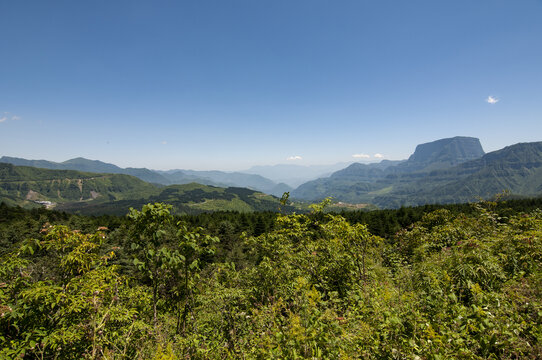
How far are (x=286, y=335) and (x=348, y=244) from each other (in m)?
4.97

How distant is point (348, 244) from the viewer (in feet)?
25.3

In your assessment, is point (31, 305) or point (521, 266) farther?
point (521, 266)

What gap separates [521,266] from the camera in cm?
661

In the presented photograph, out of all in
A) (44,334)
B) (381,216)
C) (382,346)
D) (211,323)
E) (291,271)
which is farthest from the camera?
(381,216)

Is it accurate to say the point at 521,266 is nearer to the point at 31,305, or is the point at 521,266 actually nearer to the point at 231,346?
the point at 231,346

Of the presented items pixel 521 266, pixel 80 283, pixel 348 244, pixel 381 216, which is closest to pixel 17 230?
pixel 80 283

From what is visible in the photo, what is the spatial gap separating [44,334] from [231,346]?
353cm

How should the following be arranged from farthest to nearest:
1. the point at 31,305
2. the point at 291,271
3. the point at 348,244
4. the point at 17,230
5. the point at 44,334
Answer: the point at 17,230, the point at 348,244, the point at 291,271, the point at 31,305, the point at 44,334

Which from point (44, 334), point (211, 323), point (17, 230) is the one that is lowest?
point (17, 230)

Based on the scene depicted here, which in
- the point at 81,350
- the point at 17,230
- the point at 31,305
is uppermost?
the point at 31,305

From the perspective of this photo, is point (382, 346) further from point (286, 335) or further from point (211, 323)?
point (211, 323)

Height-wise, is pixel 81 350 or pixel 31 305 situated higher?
pixel 31 305

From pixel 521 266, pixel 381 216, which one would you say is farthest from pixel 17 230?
pixel 381 216

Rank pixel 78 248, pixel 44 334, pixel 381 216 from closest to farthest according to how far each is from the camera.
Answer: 1. pixel 44 334
2. pixel 78 248
3. pixel 381 216
